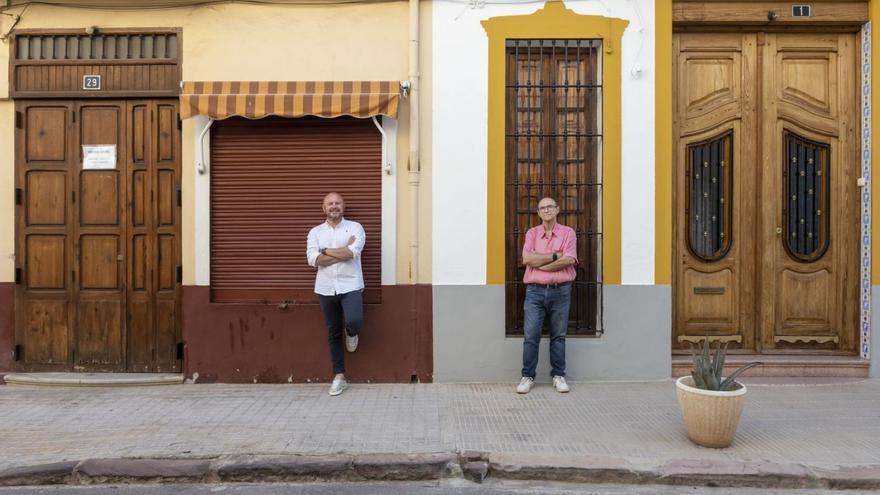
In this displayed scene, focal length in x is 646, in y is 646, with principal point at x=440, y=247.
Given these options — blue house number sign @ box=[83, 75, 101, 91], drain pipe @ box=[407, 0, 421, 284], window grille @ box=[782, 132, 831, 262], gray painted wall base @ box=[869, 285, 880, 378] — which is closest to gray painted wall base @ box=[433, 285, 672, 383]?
drain pipe @ box=[407, 0, 421, 284]

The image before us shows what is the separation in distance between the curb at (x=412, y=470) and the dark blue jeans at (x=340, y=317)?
1848mm

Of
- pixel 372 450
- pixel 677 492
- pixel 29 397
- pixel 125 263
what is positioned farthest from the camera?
pixel 125 263

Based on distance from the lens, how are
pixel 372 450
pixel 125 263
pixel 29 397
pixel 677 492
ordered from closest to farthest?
pixel 677 492, pixel 372 450, pixel 29 397, pixel 125 263

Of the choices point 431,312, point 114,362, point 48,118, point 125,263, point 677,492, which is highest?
point 48,118

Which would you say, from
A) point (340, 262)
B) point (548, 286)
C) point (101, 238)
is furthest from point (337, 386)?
point (101, 238)

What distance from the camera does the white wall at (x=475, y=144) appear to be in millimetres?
6680

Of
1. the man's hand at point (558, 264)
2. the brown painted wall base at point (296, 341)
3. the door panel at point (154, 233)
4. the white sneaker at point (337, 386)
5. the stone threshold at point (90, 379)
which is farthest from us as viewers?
the door panel at point (154, 233)

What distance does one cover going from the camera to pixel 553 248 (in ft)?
20.7

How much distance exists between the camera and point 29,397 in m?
6.37

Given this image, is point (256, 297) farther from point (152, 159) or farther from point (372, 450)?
point (372, 450)

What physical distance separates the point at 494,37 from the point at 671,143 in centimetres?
215

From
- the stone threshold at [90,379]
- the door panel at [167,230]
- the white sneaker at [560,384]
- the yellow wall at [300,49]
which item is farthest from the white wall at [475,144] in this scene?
the stone threshold at [90,379]

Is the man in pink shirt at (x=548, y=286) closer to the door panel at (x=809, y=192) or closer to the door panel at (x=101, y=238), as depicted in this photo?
the door panel at (x=809, y=192)

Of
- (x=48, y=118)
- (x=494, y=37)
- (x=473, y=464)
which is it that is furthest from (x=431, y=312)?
(x=48, y=118)
